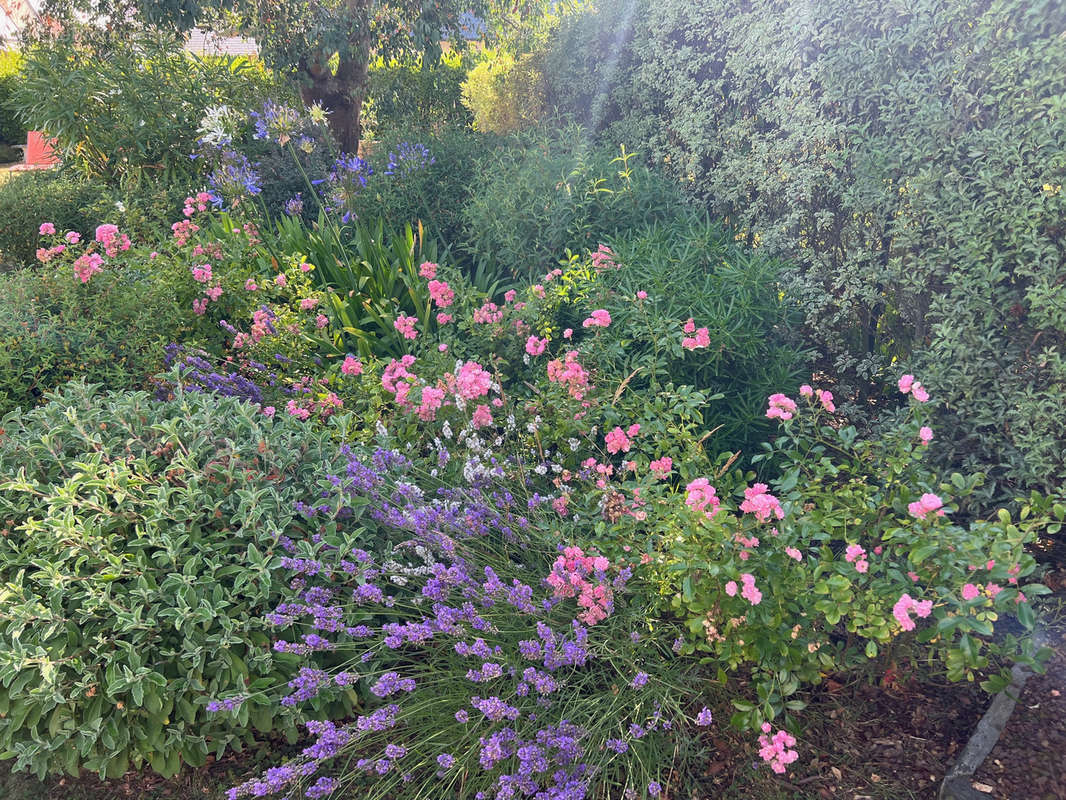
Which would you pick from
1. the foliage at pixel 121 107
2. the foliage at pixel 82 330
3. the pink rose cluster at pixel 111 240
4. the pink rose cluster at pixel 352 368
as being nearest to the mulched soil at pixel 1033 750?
the pink rose cluster at pixel 352 368

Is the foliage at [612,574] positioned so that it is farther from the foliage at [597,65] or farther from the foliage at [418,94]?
the foliage at [418,94]

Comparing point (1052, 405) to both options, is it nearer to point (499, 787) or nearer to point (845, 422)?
point (845, 422)

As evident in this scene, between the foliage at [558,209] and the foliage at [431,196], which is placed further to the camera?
the foliage at [431,196]

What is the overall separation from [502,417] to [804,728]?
173 centimetres

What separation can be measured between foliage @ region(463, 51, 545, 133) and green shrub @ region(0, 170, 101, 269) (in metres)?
4.65

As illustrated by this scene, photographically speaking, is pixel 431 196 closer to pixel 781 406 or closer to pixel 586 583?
pixel 781 406

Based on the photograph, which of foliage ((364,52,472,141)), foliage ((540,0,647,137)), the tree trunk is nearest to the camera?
foliage ((540,0,647,137))

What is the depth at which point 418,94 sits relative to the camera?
10227mm

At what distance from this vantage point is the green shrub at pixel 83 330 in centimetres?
374

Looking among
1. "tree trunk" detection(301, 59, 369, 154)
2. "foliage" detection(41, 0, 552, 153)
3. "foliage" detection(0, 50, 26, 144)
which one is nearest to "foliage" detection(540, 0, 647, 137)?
"foliage" detection(41, 0, 552, 153)

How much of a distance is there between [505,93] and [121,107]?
458 centimetres

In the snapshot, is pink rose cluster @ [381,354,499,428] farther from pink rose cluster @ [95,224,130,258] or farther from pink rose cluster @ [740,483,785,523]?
pink rose cluster @ [95,224,130,258]

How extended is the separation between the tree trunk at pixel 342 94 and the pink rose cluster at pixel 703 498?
27.5 feet

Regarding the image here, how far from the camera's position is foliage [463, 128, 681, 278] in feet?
16.8
